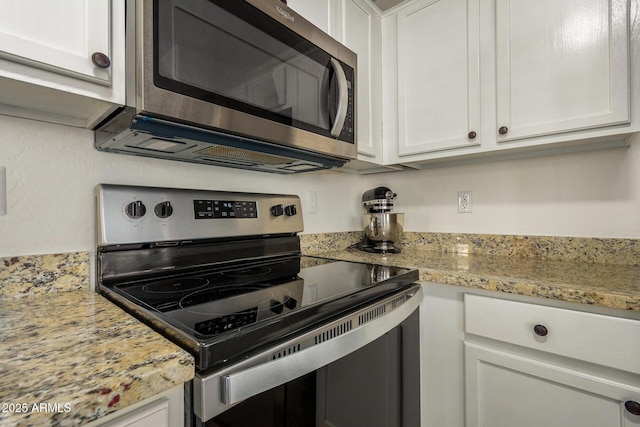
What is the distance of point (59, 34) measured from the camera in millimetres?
578

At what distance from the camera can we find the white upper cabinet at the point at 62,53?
536mm

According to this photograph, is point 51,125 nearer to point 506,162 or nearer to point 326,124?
point 326,124

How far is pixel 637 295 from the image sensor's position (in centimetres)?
75

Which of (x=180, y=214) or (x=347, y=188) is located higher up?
(x=347, y=188)

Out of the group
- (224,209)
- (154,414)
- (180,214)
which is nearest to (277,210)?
(224,209)

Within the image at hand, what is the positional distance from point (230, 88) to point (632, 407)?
127cm

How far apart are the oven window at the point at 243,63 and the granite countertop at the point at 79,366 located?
49 centimetres

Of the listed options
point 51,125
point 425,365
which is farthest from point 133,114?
point 425,365

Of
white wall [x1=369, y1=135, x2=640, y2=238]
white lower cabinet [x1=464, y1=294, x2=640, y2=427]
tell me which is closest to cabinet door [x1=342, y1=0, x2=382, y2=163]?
white wall [x1=369, y1=135, x2=640, y2=238]

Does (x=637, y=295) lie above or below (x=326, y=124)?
below

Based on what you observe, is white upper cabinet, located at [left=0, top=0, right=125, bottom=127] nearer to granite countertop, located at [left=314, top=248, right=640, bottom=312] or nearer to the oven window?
the oven window

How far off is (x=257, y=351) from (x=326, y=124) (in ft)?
2.48

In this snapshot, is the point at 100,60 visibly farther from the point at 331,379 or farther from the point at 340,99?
the point at 331,379

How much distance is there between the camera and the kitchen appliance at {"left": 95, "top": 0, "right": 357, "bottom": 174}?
25.0 inches
